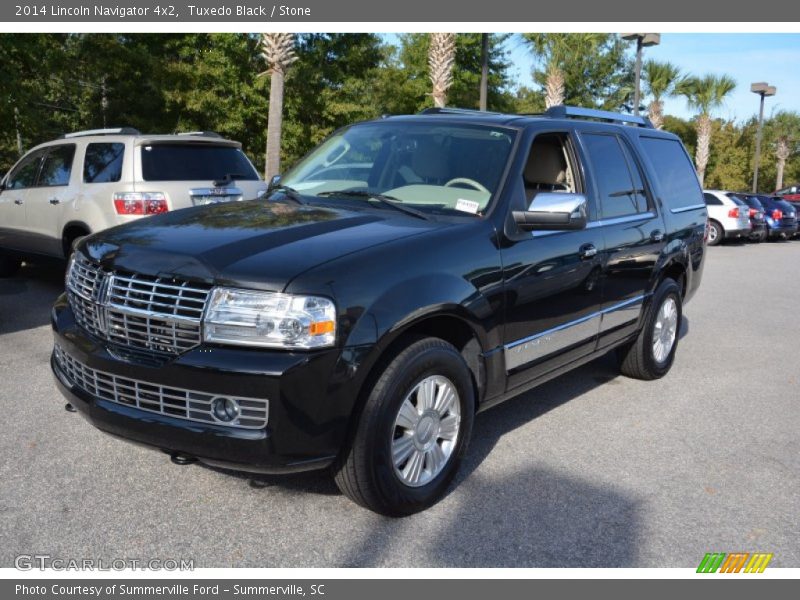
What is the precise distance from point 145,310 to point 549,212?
2.14 m

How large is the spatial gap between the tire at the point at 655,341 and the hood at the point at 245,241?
2.71 meters

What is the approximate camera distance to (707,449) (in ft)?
15.5

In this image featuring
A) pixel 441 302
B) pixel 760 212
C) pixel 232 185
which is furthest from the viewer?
pixel 760 212

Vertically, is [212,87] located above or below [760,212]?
above

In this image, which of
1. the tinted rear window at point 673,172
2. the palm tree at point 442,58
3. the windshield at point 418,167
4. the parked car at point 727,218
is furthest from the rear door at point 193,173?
the parked car at point 727,218

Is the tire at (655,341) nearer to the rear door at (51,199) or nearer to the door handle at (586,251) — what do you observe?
the door handle at (586,251)

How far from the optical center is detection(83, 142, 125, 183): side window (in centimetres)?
791

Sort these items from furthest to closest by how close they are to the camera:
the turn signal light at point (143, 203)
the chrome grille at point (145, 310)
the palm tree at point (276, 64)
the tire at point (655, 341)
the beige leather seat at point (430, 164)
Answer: the palm tree at point (276, 64) < the turn signal light at point (143, 203) < the tire at point (655, 341) < the beige leather seat at point (430, 164) < the chrome grille at point (145, 310)

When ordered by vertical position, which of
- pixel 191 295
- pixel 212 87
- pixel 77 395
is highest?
pixel 212 87

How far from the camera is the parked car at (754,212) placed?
22547 mm

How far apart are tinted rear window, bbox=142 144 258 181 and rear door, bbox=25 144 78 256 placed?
1079 mm

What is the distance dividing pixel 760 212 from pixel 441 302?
22.4 metres
